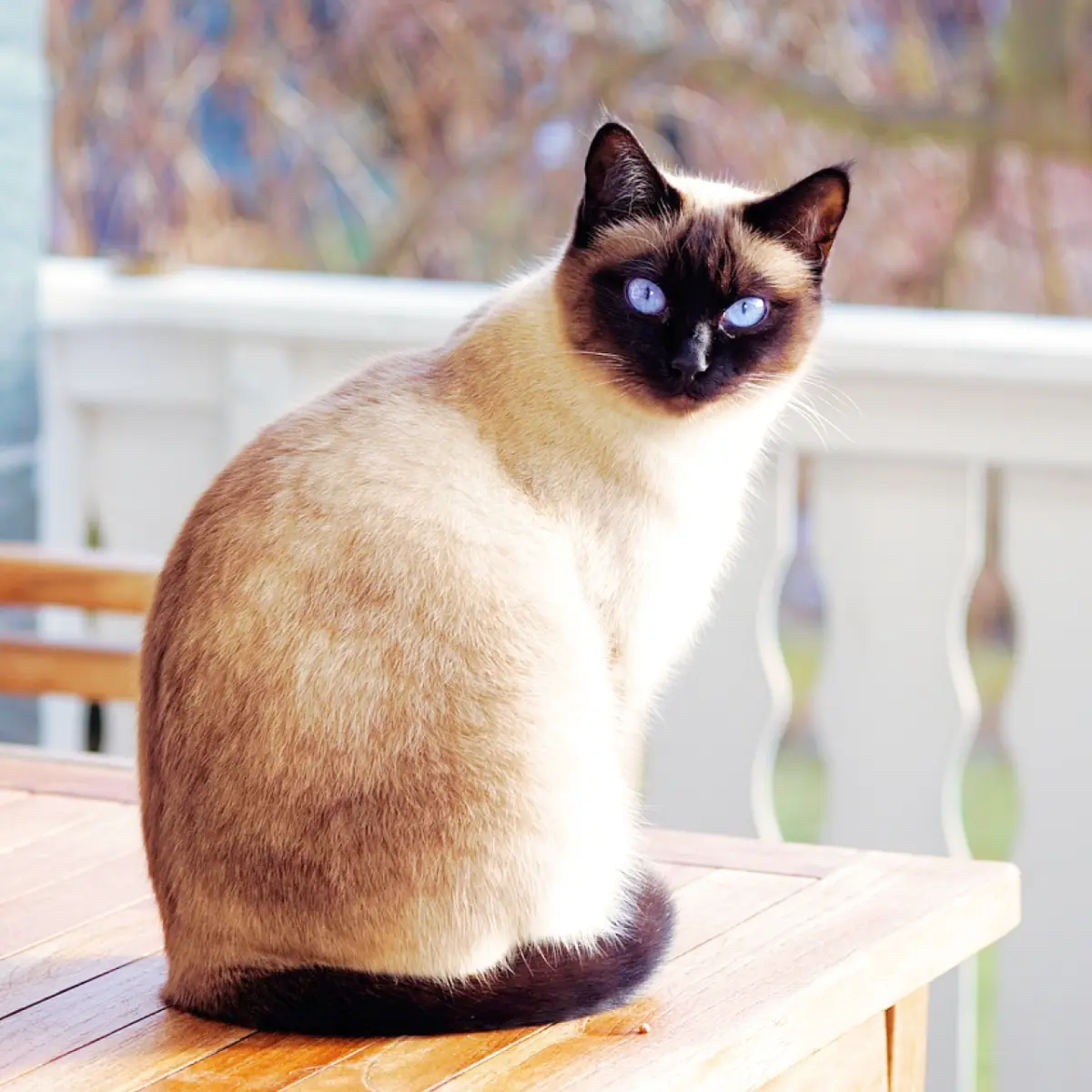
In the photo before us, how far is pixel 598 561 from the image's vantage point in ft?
3.45

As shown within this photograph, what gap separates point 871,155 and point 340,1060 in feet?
9.86

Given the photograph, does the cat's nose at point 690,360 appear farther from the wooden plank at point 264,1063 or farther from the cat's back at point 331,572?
the wooden plank at point 264,1063

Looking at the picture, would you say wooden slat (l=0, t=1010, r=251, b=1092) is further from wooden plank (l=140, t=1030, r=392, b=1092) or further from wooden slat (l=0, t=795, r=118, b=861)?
wooden slat (l=0, t=795, r=118, b=861)

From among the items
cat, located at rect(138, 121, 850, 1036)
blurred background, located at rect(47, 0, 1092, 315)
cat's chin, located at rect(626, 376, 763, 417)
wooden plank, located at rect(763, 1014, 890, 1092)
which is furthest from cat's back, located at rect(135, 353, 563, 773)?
blurred background, located at rect(47, 0, 1092, 315)

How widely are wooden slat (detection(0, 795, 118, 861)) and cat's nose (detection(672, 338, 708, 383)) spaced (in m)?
0.64

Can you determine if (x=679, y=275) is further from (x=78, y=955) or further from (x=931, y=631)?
(x=931, y=631)

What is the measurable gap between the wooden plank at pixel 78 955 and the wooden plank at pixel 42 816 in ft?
0.56

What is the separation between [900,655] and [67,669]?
0.90 m

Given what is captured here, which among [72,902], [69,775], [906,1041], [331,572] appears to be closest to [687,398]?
[331,572]

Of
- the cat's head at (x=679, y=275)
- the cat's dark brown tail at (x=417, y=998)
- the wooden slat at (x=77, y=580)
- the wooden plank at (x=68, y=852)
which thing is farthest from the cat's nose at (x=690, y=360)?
the wooden slat at (x=77, y=580)

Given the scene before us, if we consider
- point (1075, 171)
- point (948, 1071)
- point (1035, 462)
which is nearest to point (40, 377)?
point (1035, 462)

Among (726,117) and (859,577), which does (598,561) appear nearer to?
(859,577)

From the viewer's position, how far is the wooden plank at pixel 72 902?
118 centimetres

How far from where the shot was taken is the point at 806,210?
1.10 meters
